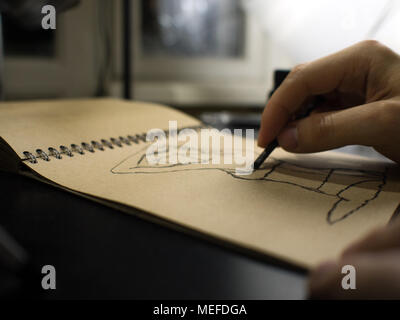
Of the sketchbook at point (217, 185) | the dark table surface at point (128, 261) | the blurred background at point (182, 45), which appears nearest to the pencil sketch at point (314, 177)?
the sketchbook at point (217, 185)

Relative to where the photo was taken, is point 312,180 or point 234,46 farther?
point 234,46

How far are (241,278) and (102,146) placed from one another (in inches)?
12.1

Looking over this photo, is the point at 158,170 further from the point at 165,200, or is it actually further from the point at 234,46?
the point at 234,46

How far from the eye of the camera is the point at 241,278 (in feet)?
0.71

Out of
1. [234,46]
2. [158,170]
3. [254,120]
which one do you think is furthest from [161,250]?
[234,46]

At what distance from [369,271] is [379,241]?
3 cm

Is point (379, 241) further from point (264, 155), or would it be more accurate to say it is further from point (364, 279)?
point (264, 155)

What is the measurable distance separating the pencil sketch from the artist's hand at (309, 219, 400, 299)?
3.7 inches

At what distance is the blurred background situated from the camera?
0.76m

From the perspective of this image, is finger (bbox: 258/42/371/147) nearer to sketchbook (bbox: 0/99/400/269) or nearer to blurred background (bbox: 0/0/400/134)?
sketchbook (bbox: 0/99/400/269)

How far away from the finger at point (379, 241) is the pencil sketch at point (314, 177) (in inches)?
3.7

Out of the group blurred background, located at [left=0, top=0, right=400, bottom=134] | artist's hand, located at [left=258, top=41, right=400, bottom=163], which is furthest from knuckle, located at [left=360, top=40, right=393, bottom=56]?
blurred background, located at [left=0, top=0, right=400, bottom=134]

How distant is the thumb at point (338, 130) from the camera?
40 cm
